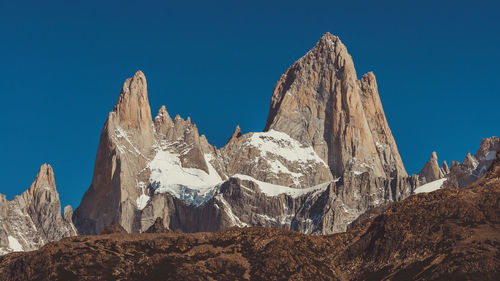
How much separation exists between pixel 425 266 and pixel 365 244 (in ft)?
45.5

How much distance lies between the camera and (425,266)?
112 m

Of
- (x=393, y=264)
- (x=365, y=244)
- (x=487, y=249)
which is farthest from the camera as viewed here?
(x=365, y=244)

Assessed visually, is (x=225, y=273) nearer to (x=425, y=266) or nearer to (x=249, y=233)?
(x=249, y=233)

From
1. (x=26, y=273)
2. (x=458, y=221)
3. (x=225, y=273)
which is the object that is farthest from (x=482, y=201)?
(x=26, y=273)

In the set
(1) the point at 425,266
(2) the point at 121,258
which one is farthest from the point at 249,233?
(1) the point at 425,266

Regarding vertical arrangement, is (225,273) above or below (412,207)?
below

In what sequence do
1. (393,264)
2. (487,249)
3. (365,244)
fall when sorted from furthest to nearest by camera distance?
(365,244)
(393,264)
(487,249)

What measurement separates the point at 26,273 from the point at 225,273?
2256cm

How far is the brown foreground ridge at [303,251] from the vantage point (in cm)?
11512

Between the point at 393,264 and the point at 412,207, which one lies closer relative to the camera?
the point at 393,264

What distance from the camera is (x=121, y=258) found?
403 ft

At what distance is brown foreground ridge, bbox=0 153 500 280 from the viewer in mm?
115125

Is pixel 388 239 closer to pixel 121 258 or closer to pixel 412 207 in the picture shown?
pixel 412 207

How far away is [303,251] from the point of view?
123812mm
